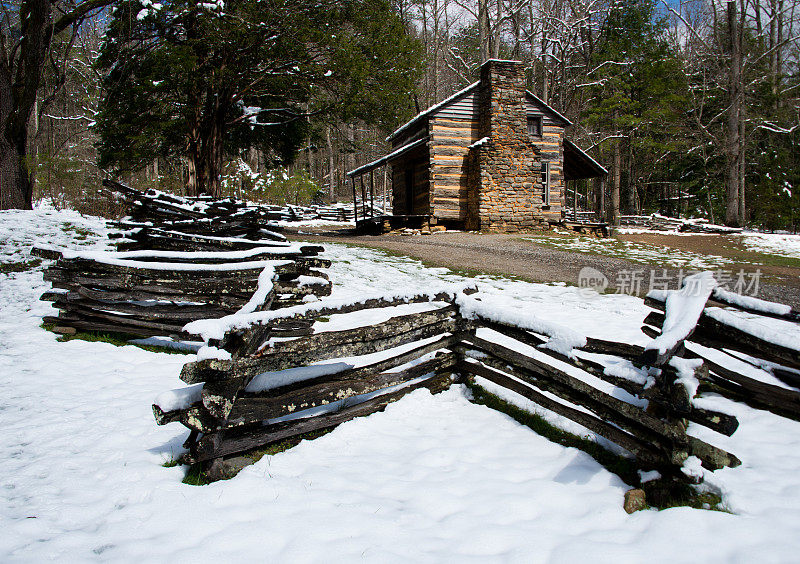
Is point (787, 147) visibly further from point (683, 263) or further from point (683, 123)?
point (683, 263)

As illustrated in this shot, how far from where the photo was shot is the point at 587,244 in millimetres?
14742

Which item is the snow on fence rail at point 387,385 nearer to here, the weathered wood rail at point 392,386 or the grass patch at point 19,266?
the weathered wood rail at point 392,386

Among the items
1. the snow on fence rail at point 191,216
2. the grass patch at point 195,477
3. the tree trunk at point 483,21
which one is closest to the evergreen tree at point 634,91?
the tree trunk at point 483,21

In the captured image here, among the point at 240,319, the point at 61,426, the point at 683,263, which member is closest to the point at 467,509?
the point at 240,319

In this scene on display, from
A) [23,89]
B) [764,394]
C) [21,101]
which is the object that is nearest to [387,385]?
[764,394]

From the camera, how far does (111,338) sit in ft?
19.0

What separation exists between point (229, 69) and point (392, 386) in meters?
16.7

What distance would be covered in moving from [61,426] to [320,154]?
166 feet

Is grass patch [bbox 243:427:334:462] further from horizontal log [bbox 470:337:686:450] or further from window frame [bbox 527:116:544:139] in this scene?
window frame [bbox 527:116:544:139]

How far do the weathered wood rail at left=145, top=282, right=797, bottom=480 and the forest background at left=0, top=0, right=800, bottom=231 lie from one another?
435 inches

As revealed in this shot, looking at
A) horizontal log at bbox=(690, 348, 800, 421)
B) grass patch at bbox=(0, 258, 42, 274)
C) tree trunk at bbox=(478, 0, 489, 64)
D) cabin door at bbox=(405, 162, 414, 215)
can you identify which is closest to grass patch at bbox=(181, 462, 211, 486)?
horizontal log at bbox=(690, 348, 800, 421)

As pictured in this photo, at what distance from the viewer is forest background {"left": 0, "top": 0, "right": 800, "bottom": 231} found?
14.9 m

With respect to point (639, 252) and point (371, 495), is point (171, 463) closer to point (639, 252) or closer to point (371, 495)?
point (371, 495)

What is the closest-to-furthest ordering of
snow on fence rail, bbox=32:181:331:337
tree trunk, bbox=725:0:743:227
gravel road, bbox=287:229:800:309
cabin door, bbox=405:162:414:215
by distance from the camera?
snow on fence rail, bbox=32:181:331:337, gravel road, bbox=287:229:800:309, cabin door, bbox=405:162:414:215, tree trunk, bbox=725:0:743:227
